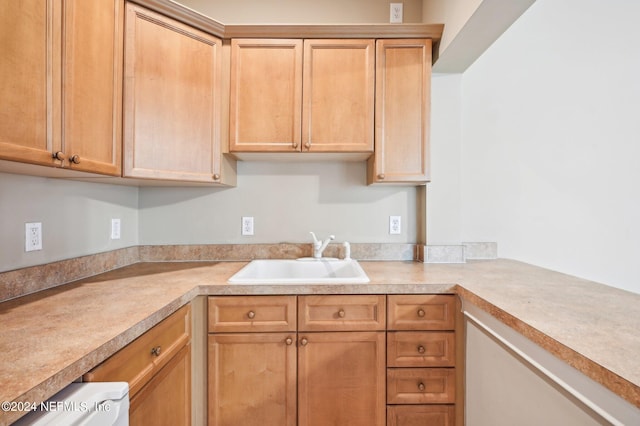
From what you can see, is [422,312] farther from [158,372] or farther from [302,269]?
[158,372]

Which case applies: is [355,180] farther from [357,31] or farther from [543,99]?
[543,99]

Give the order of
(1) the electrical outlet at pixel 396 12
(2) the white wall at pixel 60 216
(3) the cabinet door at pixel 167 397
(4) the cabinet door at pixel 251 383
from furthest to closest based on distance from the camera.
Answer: (1) the electrical outlet at pixel 396 12
(4) the cabinet door at pixel 251 383
(2) the white wall at pixel 60 216
(3) the cabinet door at pixel 167 397

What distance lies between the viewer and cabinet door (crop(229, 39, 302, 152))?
169 cm

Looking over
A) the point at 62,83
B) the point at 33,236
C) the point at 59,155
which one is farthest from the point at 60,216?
the point at 62,83

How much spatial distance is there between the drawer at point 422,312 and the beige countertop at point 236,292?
0.04 meters

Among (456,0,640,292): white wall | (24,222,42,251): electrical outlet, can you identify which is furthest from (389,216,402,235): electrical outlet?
(24,222,42,251): electrical outlet

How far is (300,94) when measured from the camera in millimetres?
1692

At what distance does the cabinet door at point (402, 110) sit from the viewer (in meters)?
1.71

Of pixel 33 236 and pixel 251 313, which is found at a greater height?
pixel 33 236

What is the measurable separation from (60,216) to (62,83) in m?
0.67

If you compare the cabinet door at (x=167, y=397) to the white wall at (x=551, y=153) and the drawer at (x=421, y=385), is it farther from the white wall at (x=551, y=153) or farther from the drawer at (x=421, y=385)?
the white wall at (x=551, y=153)

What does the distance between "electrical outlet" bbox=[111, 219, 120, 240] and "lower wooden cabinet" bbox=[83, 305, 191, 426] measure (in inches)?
32.7

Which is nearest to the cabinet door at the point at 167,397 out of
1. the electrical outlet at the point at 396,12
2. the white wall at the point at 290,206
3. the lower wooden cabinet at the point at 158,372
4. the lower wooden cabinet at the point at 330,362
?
the lower wooden cabinet at the point at 158,372

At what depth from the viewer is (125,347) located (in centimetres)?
89
